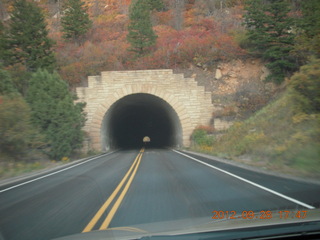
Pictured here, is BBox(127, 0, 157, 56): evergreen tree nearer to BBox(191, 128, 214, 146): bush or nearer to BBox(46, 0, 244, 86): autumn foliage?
BBox(46, 0, 244, 86): autumn foliage

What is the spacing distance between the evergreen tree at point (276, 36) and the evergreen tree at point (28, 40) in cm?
2105

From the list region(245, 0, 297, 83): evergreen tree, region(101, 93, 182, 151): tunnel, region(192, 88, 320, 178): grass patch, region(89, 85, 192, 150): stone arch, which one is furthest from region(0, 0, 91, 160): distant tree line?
region(245, 0, 297, 83): evergreen tree

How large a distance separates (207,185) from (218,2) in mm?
60110

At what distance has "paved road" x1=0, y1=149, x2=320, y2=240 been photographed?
590cm

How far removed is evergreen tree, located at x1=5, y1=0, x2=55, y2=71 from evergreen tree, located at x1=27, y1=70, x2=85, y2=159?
924cm

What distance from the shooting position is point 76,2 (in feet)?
163

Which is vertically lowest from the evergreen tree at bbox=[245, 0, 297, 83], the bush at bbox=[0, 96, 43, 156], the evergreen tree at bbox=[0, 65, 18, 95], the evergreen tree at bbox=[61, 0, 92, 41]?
the bush at bbox=[0, 96, 43, 156]

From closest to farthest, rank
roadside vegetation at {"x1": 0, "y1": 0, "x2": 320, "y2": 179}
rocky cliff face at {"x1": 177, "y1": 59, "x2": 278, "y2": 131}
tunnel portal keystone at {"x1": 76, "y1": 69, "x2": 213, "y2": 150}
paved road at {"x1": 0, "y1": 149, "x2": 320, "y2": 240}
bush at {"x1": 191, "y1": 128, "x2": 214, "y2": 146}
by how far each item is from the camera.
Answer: paved road at {"x1": 0, "y1": 149, "x2": 320, "y2": 240} → roadside vegetation at {"x1": 0, "y1": 0, "x2": 320, "y2": 179} → bush at {"x1": 191, "y1": 128, "x2": 214, "y2": 146} → tunnel portal keystone at {"x1": 76, "y1": 69, "x2": 213, "y2": 150} → rocky cliff face at {"x1": 177, "y1": 59, "x2": 278, "y2": 131}

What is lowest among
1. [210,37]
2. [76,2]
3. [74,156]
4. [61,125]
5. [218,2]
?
[74,156]

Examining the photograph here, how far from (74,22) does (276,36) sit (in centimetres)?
3212

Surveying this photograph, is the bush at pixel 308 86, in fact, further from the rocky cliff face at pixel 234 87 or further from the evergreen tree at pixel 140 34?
the evergreen tree at pixel 140 34

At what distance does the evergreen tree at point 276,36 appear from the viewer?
100 ft

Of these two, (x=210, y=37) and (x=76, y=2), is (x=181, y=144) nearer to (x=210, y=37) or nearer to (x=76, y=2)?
(x=210, y=37)

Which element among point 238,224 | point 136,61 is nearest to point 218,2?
point 136,61
